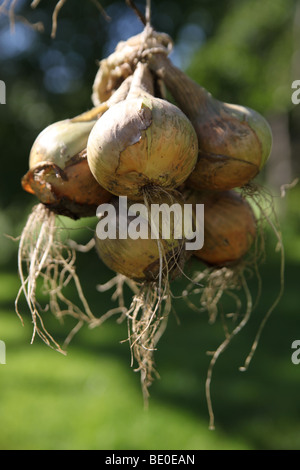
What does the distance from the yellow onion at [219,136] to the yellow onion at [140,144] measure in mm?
89

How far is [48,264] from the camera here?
3.81ft

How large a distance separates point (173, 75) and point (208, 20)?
16.5 feet

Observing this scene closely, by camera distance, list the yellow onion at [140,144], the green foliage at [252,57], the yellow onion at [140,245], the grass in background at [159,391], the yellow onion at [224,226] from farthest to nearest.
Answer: the green foliage at [252,57]
the grass in background at [159,391]
the yellow onion at [224,226]
the yellow onion at [140,245]
the yellow onion at [140,144]

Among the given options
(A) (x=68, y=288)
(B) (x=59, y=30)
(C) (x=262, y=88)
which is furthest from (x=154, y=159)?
(B) (x=59, y=30)

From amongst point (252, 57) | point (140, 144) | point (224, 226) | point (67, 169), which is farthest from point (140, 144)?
point (252, 57)

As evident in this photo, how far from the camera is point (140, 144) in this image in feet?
2.65

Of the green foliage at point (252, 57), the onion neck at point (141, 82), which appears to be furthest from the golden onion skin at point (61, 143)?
the green foliage at point (252, 57)

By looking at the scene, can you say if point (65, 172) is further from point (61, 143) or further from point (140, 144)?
point (140, 144)

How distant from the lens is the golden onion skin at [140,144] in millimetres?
803

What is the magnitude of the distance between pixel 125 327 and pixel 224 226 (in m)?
2.95

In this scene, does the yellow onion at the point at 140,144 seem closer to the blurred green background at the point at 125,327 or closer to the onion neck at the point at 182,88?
the onion neck at the point at 182,88

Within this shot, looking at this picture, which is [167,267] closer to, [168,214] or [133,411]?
[168,214]

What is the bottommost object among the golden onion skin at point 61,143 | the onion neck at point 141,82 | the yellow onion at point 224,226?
the yellow onion at point 224,226

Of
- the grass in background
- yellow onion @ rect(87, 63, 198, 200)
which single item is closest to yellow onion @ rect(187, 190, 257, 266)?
yellow onion @ rect(87, 63, 198, 200)
